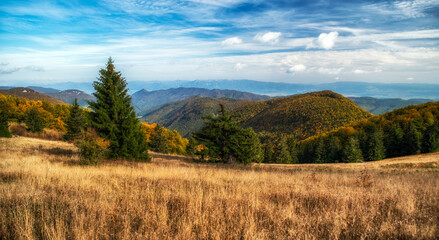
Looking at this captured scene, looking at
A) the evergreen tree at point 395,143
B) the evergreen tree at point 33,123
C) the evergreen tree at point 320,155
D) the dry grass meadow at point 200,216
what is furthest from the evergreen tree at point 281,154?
the dry grass meadow at point 200,216

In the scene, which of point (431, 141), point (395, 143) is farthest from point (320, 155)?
point (431, 141)

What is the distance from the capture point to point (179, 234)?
9.35 ft

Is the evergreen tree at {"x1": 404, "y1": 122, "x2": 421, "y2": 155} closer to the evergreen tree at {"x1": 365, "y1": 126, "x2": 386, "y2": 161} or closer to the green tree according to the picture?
the evergreen tree at {"x1": 365, "y1": 126, "x2": 386, "y2": 161}

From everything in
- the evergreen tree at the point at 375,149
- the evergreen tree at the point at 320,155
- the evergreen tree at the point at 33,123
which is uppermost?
the evergreen tree at the point at 33,123

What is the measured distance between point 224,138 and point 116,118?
979cm

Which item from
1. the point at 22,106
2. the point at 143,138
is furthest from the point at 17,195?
the point at 22,106

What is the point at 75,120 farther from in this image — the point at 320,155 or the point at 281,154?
the point at 320,155

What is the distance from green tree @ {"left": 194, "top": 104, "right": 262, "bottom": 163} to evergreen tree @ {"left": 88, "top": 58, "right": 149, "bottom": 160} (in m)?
6.68

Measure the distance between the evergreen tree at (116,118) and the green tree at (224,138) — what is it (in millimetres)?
6676

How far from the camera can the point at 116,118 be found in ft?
45.5

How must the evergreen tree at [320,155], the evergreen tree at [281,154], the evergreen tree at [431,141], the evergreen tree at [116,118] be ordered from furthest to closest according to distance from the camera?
the evergreen tree at [320,155] < the evergreen tree at [281,154] < the evergreen tree at [431,141] < the evergreen tree at [116,118]

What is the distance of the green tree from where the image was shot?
19594mm

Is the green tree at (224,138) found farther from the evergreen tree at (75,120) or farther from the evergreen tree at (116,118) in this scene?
the evergreen tree at (75,120)

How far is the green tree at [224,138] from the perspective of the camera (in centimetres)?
1959
